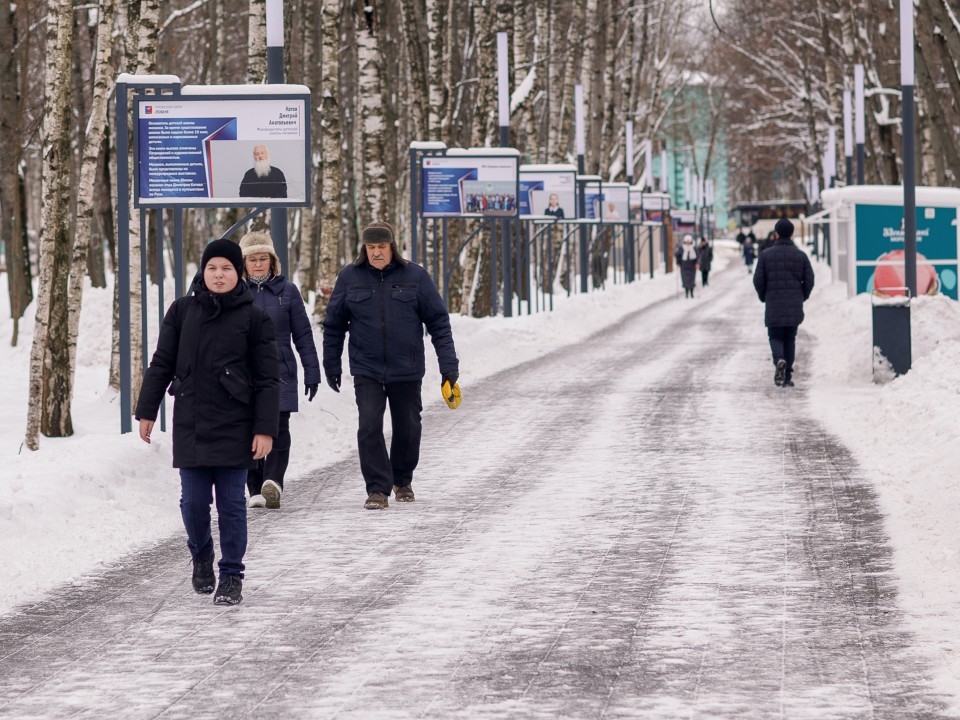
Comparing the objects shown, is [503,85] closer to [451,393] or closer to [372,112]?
[372,112]

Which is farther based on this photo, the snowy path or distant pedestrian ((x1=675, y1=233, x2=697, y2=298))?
distant pedestrian ((x1=675, y1=233, x2=697, y2=298))

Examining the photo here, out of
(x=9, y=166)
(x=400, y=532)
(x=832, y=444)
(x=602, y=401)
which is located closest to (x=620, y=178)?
(x=9, y=166)

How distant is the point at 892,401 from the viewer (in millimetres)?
14406

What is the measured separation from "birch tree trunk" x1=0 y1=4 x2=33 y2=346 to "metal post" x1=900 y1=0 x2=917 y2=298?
12.5m

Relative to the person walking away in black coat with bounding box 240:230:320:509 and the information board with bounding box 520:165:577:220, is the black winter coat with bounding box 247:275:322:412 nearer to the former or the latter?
the person walking away in black coat with bounding box 240:230:320:509

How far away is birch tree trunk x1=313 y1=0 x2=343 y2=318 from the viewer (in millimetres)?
21031

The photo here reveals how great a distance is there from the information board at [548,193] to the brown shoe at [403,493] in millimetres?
20057

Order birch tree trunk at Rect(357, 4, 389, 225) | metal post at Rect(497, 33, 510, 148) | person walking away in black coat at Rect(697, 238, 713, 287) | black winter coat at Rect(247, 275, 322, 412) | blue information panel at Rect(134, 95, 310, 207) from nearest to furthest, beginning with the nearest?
1. black winter coat at Rect(247, 275, 322, 412)
2. blue information panel at Rect(134, 95, 310, 207)
3. birch tree trunk at Rect(357, 4, 389, 225)
4. metal post at Rect(497, 33, 510, 148)
5. person walking away in black coat at Rect(697, 238, 713, 287)

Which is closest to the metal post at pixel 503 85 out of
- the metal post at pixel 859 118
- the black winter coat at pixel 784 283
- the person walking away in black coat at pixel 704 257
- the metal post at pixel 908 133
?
the metal post at pixel 859 118

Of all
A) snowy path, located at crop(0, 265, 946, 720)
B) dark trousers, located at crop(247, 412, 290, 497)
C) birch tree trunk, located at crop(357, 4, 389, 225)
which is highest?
birch tree trunk, located at crop(357, 4, 389, 225)

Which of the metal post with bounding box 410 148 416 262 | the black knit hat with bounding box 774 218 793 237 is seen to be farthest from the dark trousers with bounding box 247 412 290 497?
the metal post with bounding box 410 148 416 262

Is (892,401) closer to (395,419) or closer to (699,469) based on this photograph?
(699,469)

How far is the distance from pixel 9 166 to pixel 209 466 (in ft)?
60.2

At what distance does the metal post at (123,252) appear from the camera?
12.9 meters
